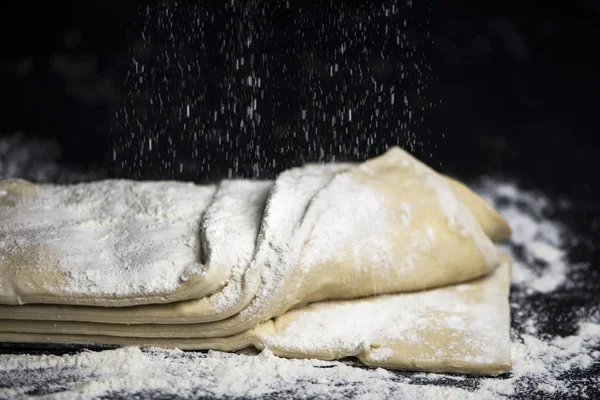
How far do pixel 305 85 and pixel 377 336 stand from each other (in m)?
1.48

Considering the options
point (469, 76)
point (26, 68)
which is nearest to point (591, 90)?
point (469, 76)

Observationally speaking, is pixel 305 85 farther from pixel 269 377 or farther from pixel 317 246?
pixel 269 377

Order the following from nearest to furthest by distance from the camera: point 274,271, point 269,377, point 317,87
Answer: point 269,377 < point 274,271 < point 317,87

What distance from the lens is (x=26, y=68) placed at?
405cm

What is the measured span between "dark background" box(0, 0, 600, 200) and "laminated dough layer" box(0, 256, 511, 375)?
124cm

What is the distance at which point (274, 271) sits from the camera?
234cm

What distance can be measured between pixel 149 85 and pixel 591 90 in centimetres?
190

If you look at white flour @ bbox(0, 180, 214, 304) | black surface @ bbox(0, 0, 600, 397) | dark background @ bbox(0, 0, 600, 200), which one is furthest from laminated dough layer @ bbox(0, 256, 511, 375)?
dark background @ bbox(0, 0, 600, 200)

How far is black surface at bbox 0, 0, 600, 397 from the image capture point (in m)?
3.48

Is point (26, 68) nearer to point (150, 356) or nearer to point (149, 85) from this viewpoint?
point (149, 85)

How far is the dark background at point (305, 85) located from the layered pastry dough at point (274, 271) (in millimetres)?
840

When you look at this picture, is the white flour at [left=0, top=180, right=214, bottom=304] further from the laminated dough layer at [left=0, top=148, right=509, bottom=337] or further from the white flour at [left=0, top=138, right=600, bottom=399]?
the white flour at [left=0, top=138, right=600, bottom=399]

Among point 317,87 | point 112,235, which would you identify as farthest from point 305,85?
point 112,235

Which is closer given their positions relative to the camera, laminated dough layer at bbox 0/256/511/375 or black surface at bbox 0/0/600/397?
laminated dough layer at bbox 0/256/511/375
